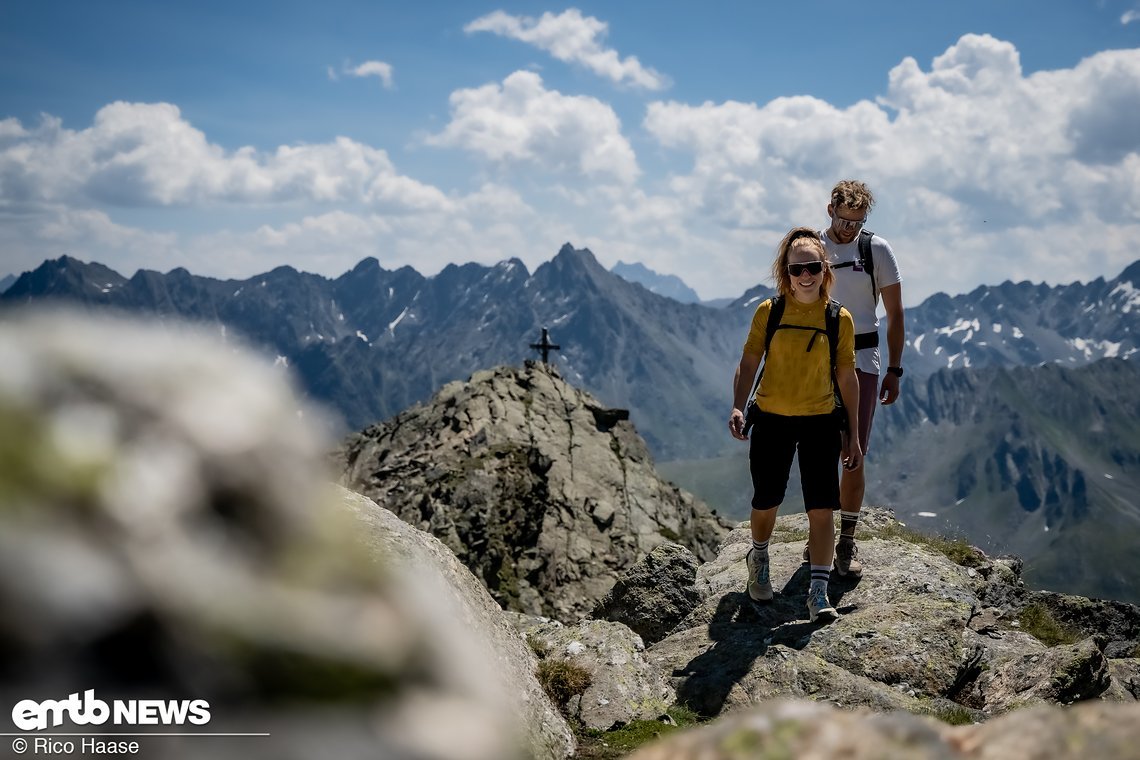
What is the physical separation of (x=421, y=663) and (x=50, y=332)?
1.97m

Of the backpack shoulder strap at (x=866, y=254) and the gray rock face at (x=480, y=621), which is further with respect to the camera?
the backpack shoulder strap at (x=866, y=254)

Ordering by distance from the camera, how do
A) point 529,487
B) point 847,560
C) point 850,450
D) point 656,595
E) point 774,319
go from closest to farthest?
point 774,319 < point 850,450 < point 847,560 < point 656,595 < point 529,487

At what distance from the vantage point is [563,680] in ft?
31.0

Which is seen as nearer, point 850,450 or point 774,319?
point 774,319

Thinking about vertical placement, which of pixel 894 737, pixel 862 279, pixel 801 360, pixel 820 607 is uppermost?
pixel 862 279

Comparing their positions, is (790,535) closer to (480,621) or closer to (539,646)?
(539,646)

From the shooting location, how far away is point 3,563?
2.41 meters

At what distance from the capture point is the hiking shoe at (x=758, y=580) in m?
11.8

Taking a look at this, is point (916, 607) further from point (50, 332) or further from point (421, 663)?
point (50, 332)

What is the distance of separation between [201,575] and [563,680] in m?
7.45

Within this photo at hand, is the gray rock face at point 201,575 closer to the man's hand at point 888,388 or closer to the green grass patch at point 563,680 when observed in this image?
A: the green grass patch at point 563,680

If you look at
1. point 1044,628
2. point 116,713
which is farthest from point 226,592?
point 1044,628

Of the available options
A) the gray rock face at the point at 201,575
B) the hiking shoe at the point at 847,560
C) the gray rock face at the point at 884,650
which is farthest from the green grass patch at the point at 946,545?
the gray rock face at the point at 201,575

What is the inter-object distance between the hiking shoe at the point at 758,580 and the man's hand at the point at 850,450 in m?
1.96
